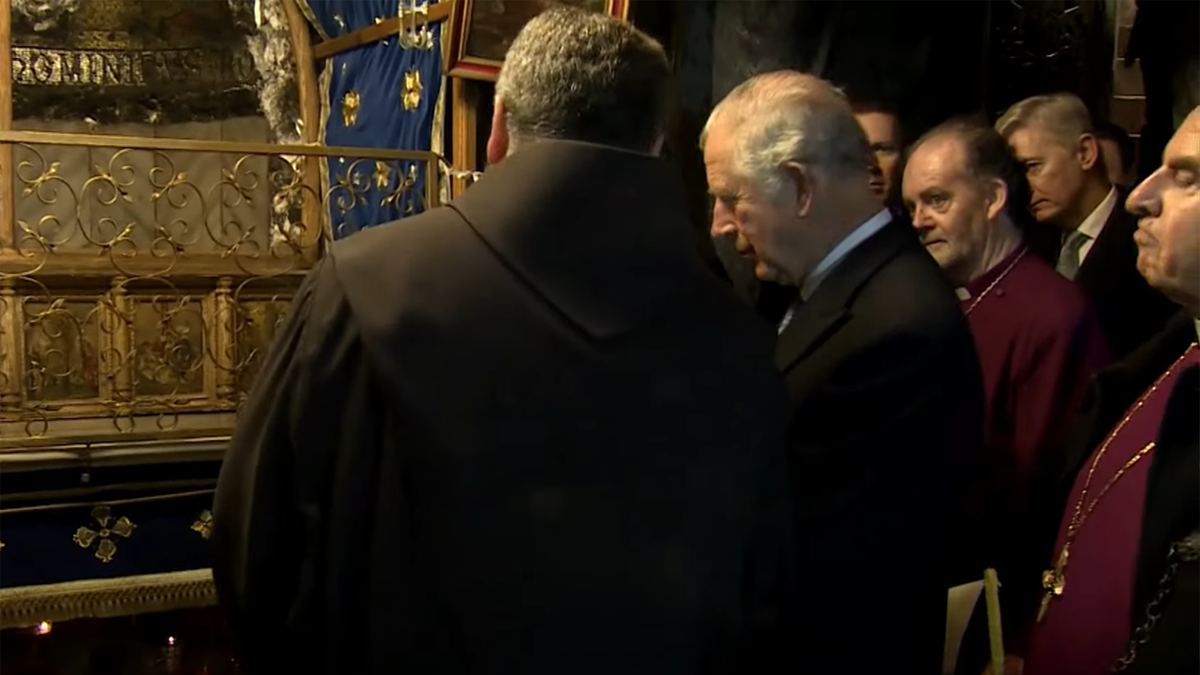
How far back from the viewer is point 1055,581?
1.78 m

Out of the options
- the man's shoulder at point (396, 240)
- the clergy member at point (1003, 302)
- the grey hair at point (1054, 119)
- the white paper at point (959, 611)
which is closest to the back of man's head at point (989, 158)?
the clergy member at point (1003, 302)

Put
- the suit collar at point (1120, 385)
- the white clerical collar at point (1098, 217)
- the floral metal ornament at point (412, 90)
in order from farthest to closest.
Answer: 1. the floral metal ornament at point (412, 90)
2. the white clerical collar at point (1098, 217)
3. the suit collar at point (1120, 385)

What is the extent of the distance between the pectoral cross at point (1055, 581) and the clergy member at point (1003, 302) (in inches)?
10.6

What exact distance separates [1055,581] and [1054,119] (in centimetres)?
137

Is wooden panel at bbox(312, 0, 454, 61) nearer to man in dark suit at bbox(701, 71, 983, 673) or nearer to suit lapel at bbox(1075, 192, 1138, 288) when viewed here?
suit lapel at bbox(1075, 192, 1138, 288)

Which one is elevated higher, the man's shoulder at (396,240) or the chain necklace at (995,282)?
the man's shoulder at (396,240)

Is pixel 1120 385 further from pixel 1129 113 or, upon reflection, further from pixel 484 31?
pixel 484 31

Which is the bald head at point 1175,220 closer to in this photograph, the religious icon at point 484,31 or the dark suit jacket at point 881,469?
the dark suit jacket at point 881,469

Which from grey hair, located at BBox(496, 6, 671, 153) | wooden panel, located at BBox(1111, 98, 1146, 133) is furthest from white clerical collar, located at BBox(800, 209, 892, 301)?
wooden panel, located at BBox(1111, 98, 1146, 133)

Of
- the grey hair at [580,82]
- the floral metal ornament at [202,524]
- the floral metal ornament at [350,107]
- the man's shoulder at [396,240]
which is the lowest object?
the floral metal ornament at [202,524]

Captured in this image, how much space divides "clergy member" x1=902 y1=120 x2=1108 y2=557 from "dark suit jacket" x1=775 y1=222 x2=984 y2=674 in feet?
1.66

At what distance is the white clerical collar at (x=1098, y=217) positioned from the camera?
277 cm

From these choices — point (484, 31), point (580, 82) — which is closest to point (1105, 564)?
point (580, 82)

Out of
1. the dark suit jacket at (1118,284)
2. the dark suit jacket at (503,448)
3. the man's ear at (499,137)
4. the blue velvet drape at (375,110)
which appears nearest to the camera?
the dark suit jacket at (503,448)
